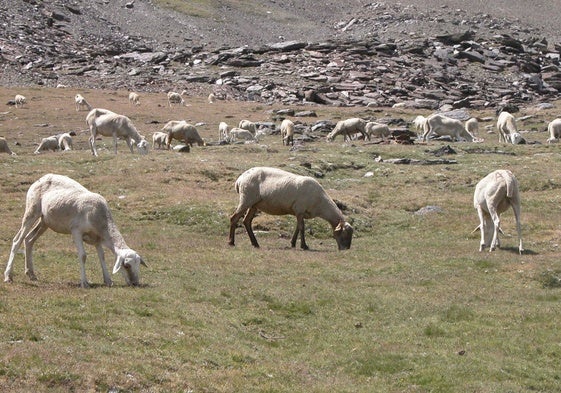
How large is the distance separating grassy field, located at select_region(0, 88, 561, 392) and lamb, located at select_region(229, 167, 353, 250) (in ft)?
3.07

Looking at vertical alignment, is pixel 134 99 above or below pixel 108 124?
below

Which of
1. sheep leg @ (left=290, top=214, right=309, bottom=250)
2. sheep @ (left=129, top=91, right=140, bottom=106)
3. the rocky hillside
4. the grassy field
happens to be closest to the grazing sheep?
the grassy field

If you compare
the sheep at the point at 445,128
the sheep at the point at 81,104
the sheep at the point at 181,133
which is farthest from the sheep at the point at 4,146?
the sheep at the point at 445,128

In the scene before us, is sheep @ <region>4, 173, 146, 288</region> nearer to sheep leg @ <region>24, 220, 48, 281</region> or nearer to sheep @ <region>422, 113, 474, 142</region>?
sheep leg @ <region>24, 220, 48, 281</region>

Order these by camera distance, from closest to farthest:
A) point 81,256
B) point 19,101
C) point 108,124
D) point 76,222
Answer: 1. point 81,256
2. point 76,222
3. point 108,124
4. point 19,101

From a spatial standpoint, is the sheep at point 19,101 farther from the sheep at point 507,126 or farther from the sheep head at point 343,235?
the sheep head at point 343,235

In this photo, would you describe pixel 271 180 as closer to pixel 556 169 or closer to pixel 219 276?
pixel 219 276

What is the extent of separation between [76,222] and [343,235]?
1213 centimetres

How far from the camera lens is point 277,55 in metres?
117

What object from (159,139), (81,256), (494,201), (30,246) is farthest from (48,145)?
(81,256)

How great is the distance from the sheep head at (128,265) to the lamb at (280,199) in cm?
926

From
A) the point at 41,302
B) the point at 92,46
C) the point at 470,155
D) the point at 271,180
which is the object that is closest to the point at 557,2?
the point at 92,46

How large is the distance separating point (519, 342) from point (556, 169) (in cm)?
2695

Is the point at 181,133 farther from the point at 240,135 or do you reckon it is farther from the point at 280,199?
the point at 280,199
